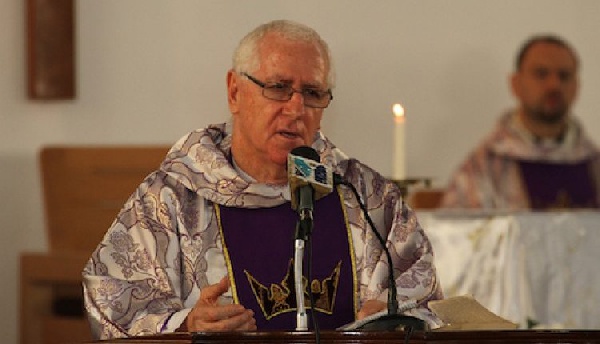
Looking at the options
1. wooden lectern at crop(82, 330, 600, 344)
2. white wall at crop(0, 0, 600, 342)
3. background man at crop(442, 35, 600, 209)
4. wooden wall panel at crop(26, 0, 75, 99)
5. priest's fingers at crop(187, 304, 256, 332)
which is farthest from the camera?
background man at crop(442, 35, 600, 209)

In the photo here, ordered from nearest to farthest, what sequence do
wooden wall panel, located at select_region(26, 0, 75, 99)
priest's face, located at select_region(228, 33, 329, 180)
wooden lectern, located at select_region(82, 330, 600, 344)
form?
wooden lectern, located at select_region(82, 330, 600, 344), priest's face, located at select_region(228, 33, 329, 180), wooden wall panel, located at select_region(26, 0, 75, 99)

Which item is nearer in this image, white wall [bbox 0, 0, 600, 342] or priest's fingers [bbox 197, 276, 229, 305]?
priest's fingers [bbox 197, 276, 229, 305]

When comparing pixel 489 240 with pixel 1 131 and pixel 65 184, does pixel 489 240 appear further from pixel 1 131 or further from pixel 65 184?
pixel 1 131

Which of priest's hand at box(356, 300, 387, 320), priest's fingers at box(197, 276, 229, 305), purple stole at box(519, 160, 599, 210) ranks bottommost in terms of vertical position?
purple stole at box(519, 160, 599, 210)

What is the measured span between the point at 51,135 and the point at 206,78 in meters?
1.38

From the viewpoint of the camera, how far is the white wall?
239 inches

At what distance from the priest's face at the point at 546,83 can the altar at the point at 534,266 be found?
2353 mm

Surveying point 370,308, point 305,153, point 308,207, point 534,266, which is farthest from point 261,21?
point 308,207

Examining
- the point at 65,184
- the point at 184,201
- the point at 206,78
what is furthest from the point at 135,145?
the point at 184,201

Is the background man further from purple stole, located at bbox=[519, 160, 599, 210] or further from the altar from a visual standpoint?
the altar

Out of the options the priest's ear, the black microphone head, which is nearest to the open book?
the black microphone head

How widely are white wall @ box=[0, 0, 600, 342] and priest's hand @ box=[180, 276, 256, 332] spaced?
188 cm

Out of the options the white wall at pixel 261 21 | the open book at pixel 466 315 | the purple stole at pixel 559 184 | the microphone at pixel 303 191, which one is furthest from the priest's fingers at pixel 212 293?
the purple stole at pixel 559 184

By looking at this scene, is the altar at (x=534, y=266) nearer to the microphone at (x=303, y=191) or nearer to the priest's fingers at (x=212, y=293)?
the priest's fingers at (x=212, y=293)
